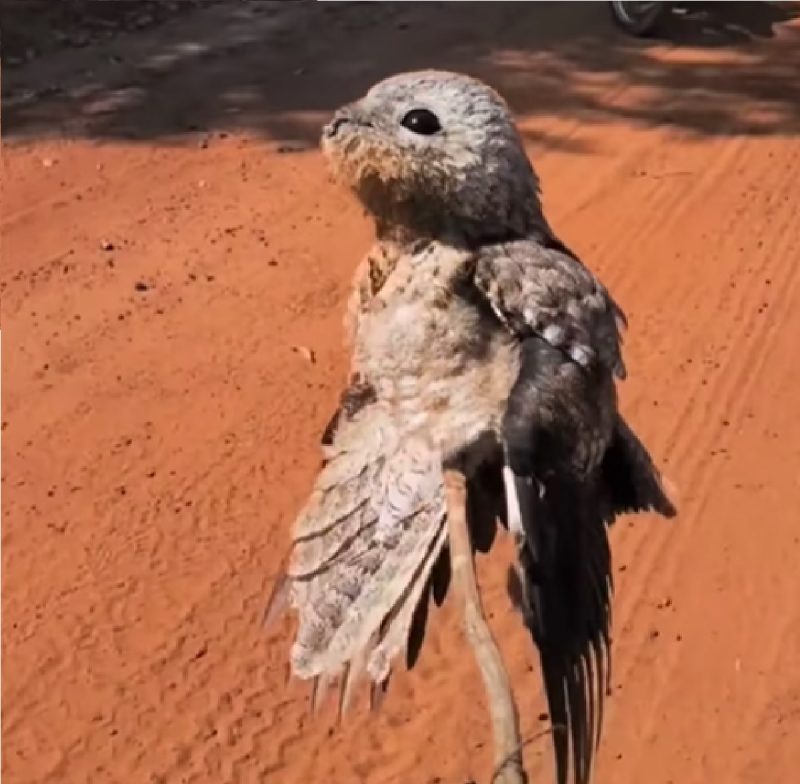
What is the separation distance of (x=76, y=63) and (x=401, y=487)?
8.69 meters

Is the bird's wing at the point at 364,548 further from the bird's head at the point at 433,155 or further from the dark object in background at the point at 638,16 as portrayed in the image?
the dark object in background at the point at 638,16

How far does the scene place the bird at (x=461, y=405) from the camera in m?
2.35

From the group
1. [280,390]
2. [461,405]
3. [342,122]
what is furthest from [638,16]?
[461,405]

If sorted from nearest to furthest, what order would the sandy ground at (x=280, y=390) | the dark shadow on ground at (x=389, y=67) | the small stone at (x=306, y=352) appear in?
the sandy ground at (x=280, y=390) → the small stone at (x=306, y=352) → the dark shadow on ground at (x=389, y=67)

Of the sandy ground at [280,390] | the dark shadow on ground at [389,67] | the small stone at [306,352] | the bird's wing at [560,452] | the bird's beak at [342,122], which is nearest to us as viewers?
the bird's wing at [560,452]

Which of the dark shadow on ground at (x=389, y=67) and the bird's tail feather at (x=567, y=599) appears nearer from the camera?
the bird's tail feather at (x=567, y=599)

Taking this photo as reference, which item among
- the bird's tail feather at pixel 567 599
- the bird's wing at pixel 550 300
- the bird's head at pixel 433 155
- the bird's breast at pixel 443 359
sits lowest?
the bird's tail feather at pixel 567 599

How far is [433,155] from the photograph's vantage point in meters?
2.39

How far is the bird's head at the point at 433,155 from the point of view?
7.86ft

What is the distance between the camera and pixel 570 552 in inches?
95.3

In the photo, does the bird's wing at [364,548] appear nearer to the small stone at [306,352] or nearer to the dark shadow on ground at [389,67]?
the small stone at [306,352]

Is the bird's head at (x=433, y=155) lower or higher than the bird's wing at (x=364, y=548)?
higher

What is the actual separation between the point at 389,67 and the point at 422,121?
332 inches

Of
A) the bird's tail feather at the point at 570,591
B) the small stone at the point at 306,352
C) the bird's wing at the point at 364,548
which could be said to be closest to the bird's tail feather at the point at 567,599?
the bird's tail feather at the point at 570,591
